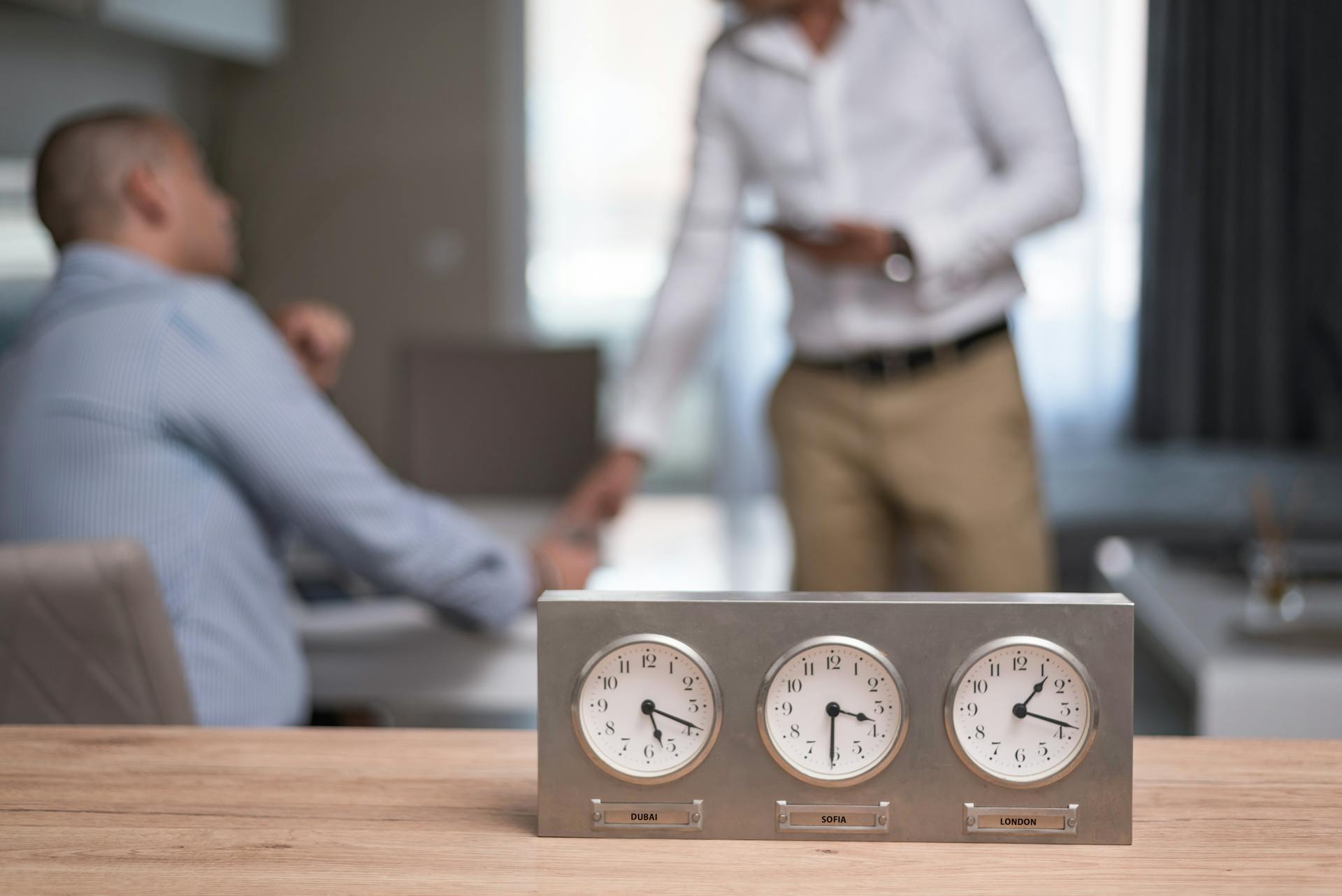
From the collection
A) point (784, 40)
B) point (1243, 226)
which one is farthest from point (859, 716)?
point (1243, 226)

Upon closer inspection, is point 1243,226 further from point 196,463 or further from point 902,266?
point 196,463

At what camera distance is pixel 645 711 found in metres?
0.69

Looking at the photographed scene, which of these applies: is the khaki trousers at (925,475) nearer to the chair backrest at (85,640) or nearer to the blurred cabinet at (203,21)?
the chair backrest at (85,640)

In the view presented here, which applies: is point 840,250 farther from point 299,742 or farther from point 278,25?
point 278,25

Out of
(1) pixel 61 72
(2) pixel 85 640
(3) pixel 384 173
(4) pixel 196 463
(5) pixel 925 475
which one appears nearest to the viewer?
(2) pixel 85 640

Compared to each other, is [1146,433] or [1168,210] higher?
[1168,210]

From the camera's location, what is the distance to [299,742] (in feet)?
2.75

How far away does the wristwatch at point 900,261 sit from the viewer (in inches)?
62.7

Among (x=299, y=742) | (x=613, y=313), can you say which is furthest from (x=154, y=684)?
(x=613, y=313)

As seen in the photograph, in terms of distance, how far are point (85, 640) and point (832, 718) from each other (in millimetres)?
Answer: 584

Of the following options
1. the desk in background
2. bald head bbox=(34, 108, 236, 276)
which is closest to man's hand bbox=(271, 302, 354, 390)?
the desk in background

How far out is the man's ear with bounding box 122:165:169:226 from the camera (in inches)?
58.0

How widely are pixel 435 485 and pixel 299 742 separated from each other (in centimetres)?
213

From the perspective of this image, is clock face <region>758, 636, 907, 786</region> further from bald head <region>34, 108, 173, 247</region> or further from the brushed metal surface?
bald head <region>34, 108, 173, 247</region>
